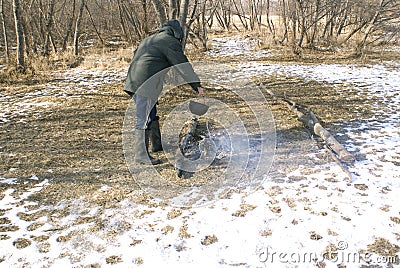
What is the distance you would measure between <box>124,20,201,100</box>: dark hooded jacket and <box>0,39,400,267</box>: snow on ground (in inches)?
50.3

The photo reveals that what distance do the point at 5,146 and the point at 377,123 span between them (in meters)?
5.96

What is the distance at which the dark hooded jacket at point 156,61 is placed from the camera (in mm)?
3611

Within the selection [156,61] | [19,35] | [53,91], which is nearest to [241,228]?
[156,61]

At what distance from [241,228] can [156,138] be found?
6.56ft

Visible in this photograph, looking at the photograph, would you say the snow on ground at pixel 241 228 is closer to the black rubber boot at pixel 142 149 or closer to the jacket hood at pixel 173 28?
the black rubber boot at pixel 142 149

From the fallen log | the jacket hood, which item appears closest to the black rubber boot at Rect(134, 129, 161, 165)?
the jacket hood

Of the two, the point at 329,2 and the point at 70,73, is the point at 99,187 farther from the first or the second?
the point at 329,2

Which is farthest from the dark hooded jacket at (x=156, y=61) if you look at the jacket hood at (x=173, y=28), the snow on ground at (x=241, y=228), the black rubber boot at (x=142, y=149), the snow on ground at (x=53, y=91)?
the snow on ground at (x=53, y=91)

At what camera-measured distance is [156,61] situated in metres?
3.65

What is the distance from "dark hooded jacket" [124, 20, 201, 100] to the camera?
3.61 m

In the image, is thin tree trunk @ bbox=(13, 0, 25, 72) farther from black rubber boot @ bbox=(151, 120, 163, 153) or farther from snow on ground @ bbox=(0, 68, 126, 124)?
black rubber boot @ bbox=(151, 120, 163, 153)

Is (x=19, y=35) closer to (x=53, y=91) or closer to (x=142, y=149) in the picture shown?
(x=53, y=91)

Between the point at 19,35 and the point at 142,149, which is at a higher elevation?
the point at 19,35

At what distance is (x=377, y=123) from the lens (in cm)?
509
